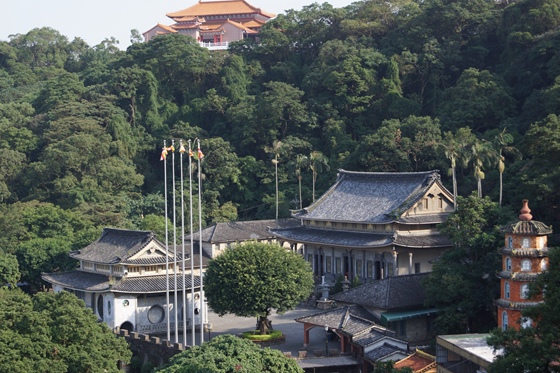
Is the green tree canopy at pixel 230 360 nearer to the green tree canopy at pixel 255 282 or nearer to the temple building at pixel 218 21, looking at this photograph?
the green tree canopy at pixel 255 282

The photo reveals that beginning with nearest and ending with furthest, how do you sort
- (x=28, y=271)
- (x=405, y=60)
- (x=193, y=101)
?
Result: 1. (x=28, y=271)
2. (x=405, y=60)
3. (x=193, y=101)

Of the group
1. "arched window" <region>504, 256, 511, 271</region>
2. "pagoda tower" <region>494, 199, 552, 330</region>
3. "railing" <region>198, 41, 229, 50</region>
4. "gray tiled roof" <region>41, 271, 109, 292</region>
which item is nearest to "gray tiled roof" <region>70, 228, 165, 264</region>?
"gray tiled roof" <region>41, 271, 109, 292</region>

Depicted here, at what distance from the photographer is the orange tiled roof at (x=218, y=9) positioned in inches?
4370

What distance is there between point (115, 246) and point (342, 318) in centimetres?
1596

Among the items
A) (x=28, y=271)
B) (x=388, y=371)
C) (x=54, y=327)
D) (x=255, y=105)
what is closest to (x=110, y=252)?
(x=28, y=271)

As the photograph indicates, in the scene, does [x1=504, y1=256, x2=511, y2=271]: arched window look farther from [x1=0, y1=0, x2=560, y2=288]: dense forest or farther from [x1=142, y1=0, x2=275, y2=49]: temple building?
[x1=142, y1=0, x2=275, y2=49]: temple building

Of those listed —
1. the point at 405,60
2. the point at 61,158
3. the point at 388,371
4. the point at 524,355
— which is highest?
the point at 405,60

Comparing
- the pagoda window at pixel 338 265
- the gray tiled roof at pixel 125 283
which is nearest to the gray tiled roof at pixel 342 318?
the gray tiled roof at pixel 125 283

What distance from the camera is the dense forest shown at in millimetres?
68625

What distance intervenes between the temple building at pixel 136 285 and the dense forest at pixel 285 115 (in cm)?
763

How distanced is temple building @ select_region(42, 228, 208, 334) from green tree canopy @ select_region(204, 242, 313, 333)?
12.8 feet

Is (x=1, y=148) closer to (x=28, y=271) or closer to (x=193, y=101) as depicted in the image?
(x=193, y=101)

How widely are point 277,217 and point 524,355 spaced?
47052mm

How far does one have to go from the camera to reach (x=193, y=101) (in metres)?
92.3
